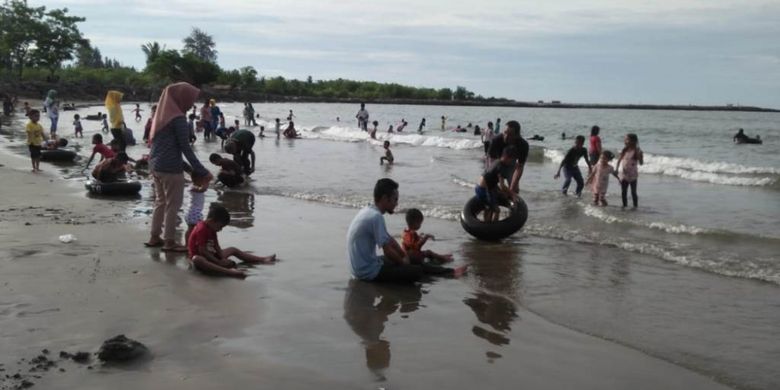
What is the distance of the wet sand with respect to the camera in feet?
14.2

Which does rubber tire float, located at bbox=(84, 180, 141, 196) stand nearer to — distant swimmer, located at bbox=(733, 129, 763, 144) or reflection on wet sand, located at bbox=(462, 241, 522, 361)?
reflection on wet sand, located at bbox=(462, 241, 522, 361)

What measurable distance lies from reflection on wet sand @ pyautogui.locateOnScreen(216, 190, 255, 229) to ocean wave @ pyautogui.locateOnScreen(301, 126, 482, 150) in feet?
67.1

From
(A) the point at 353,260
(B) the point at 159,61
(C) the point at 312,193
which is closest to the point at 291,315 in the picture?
(A) the point at 353,260

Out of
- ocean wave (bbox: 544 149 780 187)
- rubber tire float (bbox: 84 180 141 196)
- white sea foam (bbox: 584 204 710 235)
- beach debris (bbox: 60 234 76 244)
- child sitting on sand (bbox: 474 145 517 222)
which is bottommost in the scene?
beach debris (bbox: 60 234 76 244)

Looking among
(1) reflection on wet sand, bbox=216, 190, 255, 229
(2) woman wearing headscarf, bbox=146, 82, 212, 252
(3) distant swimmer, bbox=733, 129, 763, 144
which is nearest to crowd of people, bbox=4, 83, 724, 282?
(2) woman wearing headscarf, bbox=146, 82, 212, 252

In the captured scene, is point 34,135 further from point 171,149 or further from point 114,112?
point 171,149

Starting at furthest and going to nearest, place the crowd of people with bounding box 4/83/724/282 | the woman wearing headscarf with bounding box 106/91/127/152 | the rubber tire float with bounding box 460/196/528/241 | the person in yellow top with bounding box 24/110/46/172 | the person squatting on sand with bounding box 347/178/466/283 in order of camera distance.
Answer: the woman wearing headscarf with bounding box 106/91/127/152
the person in yellow top with bounding box 24/110/46/172
the rubber tire float with bounding box 460/196/528/241
the crowd of people with bounding box 4/83/724/282
the person squatting on sand with bounding box 347/178/466/283

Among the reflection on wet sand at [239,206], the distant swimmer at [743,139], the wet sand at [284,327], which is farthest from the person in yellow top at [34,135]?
the distant swimmer at [743,139]


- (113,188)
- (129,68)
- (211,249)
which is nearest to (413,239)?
(211,249)

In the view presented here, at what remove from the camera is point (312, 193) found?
568 inches

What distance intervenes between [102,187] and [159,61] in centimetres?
9687

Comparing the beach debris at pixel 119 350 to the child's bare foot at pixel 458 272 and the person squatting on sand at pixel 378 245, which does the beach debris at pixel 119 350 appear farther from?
the child's bare foot at pixel 458 272

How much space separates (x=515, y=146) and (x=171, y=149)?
5.21m

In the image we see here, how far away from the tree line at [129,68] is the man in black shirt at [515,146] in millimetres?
12538
